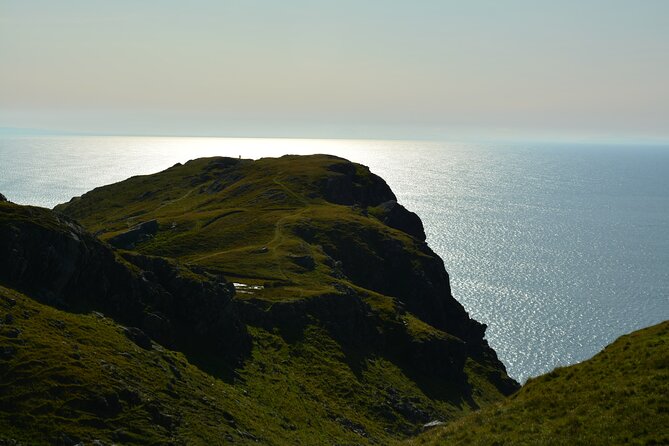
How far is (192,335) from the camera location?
297 feet

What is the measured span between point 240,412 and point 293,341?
3467 centimetres

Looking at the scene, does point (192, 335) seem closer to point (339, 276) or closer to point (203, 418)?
point (203, 418)

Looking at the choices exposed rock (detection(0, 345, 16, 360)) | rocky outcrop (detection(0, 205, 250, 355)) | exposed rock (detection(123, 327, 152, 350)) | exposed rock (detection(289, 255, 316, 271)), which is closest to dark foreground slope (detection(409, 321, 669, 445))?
exposed rock (detection(0, 345, 16, 360))

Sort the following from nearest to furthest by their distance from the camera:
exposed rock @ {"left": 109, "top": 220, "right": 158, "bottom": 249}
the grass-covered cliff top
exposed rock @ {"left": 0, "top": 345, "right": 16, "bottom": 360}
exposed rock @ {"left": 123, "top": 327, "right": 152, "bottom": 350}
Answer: the grass-covered cliff top → exposed rock @ {"left": 0, "top": 345, "right": 16, "bottom": 360} → exposed rock @ {"left": 123, "top": 327, "right": 152, "bottom": 350} → exposed rock @ {"left": 109, "top": 220, "right": 158, "bottom": 249}

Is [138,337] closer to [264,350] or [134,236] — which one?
[264,350]

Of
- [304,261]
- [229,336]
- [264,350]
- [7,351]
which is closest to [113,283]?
[229,336]

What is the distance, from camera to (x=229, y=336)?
94.4 meters

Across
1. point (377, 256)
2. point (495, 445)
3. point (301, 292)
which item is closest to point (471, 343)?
point (377, 256)

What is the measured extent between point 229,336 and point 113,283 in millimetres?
18871

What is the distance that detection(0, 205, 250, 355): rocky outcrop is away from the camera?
74188 millimetres

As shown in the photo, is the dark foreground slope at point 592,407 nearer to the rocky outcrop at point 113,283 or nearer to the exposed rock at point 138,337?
the exposed rock at point 138,337

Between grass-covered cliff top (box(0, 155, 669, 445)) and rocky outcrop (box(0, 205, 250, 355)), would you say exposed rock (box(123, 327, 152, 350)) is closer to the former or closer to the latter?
grass-covered cliff top (box(0, 155, 669, 445))

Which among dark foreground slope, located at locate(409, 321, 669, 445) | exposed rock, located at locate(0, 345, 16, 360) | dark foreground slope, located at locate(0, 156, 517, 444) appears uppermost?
dark foreground slope, located at locate(409, 321, 669, 445)

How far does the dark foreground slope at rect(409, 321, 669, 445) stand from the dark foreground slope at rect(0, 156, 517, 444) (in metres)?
29.6
